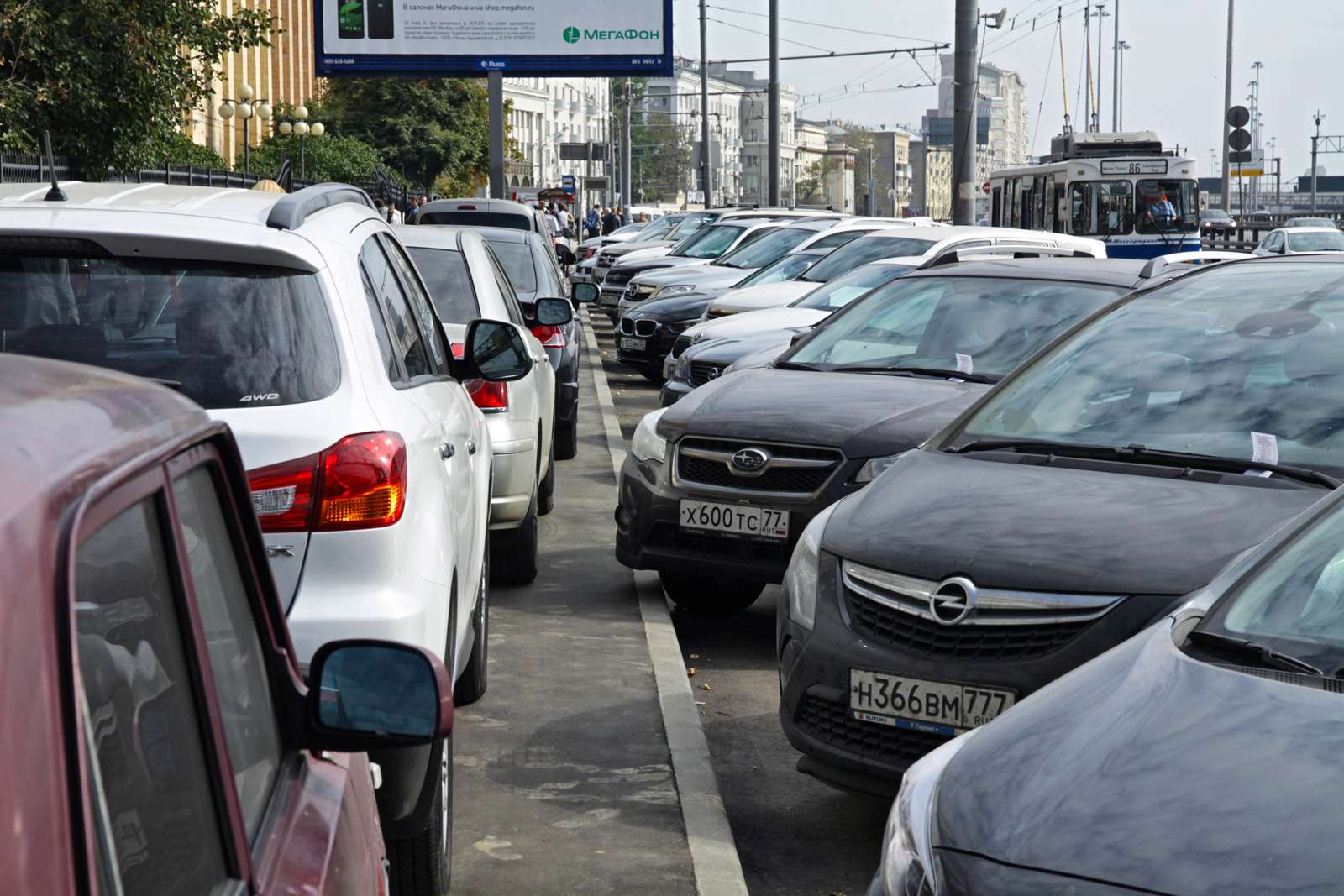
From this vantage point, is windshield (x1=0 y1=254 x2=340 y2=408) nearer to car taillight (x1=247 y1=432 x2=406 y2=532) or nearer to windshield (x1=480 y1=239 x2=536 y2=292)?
car taillight (x1=247 y1=432 x2=406 y2=532)

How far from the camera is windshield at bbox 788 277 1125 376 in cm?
796

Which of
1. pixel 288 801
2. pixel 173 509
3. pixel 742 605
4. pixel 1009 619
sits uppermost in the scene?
pixel 173 509

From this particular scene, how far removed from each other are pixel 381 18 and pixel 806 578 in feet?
83.9

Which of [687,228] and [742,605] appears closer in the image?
[742,605]

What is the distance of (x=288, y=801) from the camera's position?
83.4 inches

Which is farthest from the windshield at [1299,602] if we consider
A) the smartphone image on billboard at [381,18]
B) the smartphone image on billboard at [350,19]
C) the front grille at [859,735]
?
the smartphone image on billboard at [350,19]

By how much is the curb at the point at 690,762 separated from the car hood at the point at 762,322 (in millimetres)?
5065

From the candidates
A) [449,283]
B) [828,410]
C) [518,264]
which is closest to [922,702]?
[828,410]

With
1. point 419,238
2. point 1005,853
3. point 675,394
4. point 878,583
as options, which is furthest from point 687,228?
point 1005,853

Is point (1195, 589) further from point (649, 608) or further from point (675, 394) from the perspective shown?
point (675, 394)

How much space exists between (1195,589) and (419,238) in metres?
5.35

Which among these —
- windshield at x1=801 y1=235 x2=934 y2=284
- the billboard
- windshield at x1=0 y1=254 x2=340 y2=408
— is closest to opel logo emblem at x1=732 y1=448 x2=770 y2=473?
windshield at x1=0 y1=254 x2=340 y2=408

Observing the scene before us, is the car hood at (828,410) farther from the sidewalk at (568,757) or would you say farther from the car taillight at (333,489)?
the car taillight at (333,489)

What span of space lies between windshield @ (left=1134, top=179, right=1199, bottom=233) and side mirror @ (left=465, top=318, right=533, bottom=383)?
90.5 feet
